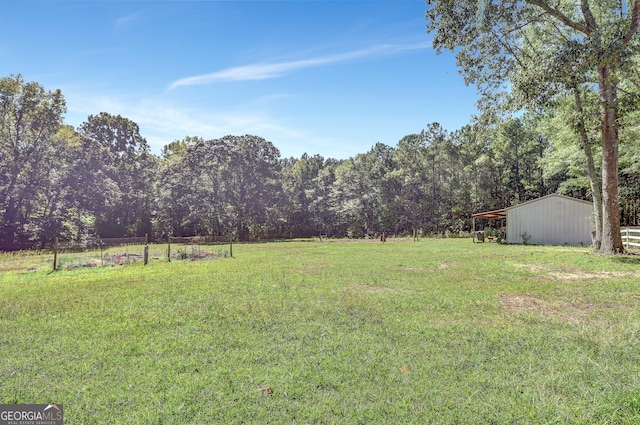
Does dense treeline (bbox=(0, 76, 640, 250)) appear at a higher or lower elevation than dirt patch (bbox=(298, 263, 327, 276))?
higher

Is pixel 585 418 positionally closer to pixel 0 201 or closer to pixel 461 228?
pixel 0 201

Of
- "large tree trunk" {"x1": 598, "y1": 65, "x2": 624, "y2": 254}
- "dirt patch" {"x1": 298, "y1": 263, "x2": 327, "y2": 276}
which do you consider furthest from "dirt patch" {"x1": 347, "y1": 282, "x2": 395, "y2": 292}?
"large tree trunk" {"x1": 598, "y1": 65, "x2": 624, "y2": 254}

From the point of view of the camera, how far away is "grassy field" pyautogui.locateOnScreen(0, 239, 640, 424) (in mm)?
3201

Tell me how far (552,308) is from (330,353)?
4.96m

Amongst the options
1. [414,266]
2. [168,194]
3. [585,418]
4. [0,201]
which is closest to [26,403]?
[585,418]

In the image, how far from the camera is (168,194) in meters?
40.6

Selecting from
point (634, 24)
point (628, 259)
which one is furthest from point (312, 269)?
point (634, 24)

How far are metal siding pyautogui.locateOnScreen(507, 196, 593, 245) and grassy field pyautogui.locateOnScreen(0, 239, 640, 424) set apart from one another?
62.3 feet

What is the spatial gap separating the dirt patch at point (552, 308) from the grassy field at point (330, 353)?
52 mm

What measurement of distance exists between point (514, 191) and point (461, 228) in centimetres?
772

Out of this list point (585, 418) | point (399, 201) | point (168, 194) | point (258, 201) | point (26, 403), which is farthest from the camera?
point (399, 201)

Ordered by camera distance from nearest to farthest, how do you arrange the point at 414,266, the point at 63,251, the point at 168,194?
the point at 414,266
the point at 63,251
the point at 168,194

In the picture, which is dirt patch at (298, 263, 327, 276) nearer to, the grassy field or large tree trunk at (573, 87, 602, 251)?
the grassy field

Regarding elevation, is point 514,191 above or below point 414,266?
above
